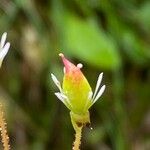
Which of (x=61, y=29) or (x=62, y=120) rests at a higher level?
(x=61, y=29)

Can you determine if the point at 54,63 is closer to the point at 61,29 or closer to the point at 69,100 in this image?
the point at 61,29

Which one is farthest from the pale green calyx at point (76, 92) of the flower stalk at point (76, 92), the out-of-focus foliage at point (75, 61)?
the out-of-focus foliage at point (75, 61)

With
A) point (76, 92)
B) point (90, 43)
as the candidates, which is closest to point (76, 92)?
point (76, 92)

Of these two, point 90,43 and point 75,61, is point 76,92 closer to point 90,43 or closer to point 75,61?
point 90,43

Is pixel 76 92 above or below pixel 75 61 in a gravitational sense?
below

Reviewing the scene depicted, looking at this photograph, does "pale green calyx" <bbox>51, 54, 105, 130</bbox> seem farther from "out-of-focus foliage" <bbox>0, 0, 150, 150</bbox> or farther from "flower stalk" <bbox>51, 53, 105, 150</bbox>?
"out-of-focus foliage" <bbox>0, 0, 150, 150</bbox>

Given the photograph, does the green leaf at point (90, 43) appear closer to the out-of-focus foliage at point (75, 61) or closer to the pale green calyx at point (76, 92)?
the out-of-focus foliage at point (75, 61)

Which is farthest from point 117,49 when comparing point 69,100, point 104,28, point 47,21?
point 69,100

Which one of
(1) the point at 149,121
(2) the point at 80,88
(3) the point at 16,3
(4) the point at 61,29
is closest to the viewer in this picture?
(2) the point at 80,88

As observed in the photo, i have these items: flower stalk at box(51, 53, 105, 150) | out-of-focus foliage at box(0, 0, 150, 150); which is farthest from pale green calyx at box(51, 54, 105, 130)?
out-of-focus foliage at box(0, 0, 150, 150)
